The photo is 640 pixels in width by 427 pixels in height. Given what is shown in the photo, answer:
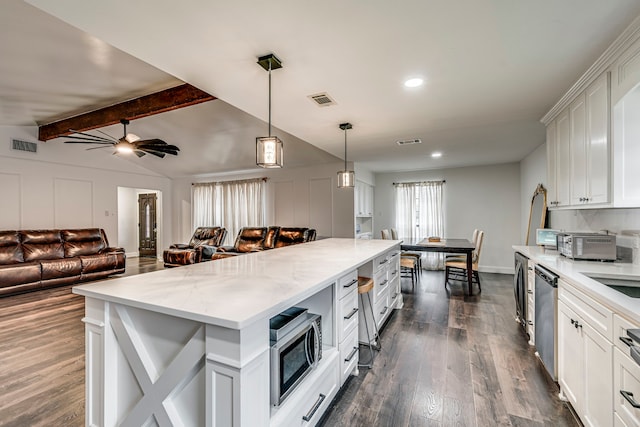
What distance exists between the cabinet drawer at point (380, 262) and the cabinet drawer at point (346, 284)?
0.58 metres

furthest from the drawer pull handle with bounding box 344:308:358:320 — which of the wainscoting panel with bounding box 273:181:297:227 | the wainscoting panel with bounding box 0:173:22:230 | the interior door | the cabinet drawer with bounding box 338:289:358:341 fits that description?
the interior door

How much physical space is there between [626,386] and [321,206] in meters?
5.42

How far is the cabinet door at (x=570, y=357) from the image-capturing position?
1.69 m

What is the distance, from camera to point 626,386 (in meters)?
1.23

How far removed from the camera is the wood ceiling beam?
131 inches

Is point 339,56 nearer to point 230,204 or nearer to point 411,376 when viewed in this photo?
point 411,376

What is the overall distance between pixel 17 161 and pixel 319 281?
7.29 m

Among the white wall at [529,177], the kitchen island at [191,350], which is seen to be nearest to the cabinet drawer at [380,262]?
the kitchen island at [191,350]

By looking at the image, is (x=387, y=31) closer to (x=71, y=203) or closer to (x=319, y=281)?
(x=319, y=281)

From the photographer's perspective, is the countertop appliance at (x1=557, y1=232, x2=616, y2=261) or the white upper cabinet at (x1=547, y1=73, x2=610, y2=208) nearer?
the white upper cabinet at (x1=547, y1=73, x2=610, y2=208)

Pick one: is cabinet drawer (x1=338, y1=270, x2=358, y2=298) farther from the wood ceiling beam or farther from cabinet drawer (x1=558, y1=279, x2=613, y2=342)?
the wood ceiling beam

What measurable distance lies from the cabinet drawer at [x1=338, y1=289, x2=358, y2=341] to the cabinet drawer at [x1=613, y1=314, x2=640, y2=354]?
1.43 metres

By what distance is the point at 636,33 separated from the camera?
5.36 feet

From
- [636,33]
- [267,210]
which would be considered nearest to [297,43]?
[636,33]
